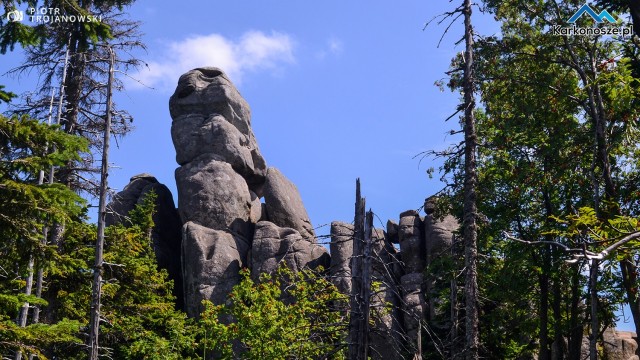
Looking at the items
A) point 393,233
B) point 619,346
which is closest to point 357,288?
point 619,346

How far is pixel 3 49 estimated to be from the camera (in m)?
16.3

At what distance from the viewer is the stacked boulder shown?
38688 mm

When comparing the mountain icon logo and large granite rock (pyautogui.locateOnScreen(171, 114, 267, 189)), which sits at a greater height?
large granite rock (pyautogui.locateOnScreen(171, 114, 267, 189))

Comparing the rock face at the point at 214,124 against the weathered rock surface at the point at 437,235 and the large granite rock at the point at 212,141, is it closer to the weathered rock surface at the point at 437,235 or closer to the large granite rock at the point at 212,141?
the large granite rock at the point at 212,141

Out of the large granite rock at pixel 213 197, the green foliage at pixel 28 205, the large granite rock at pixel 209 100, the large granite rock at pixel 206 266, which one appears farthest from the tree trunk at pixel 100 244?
the large granite rock at pixel 209 100

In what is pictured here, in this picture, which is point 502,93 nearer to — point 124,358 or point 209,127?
point 124,358

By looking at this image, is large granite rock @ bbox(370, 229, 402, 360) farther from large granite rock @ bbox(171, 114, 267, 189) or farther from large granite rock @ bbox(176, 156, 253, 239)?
large granite rock @ bbox(171, 114, 267, 189)

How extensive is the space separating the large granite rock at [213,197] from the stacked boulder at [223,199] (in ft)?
0.18

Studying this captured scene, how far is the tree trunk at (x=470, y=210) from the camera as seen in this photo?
599 inches

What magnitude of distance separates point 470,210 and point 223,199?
26995mm

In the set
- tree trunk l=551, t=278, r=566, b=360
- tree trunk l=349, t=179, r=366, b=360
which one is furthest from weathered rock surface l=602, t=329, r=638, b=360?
tree trunk l=349, t=179, r=366, b=360

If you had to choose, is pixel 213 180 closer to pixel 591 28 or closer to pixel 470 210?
pixel 591 28

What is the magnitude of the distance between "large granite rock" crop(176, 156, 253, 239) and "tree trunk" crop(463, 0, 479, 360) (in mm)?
26131

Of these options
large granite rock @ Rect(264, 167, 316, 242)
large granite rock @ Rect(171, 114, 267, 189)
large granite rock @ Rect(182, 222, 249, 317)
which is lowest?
large granite rock @ Rect(182, 222, 249, 317)
